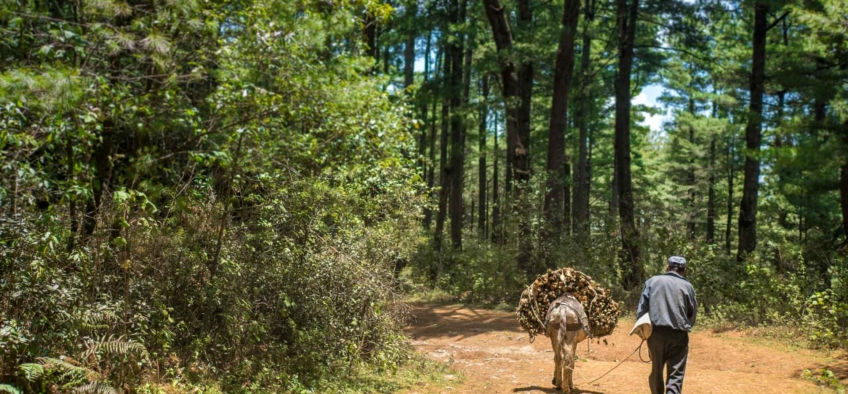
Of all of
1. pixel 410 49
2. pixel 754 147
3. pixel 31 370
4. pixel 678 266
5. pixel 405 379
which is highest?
pixel 410 49

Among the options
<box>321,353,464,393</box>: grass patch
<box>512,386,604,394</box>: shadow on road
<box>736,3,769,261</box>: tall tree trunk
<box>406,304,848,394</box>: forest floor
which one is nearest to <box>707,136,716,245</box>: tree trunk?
<box>736,3,769,261</box>: tall tree trunk

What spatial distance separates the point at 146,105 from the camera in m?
8.14

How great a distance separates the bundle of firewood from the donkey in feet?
1.42

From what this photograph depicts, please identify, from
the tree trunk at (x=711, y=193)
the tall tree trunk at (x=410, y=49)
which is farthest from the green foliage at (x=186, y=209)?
the tree trunk at (x=711, y=193)

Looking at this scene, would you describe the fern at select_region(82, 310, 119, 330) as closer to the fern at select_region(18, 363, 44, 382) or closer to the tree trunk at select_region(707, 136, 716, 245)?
the fern at select_region(18, 363, 44, 382)

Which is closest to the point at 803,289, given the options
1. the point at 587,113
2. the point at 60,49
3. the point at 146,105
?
the point at 146,105

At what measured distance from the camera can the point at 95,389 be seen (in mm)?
6121

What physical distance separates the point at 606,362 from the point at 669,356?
13.4 feet

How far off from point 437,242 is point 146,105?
15016 millimetres

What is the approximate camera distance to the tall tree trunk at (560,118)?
18.1m

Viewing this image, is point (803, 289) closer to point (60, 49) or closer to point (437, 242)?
point (437, 242)

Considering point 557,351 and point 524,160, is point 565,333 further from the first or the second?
point 524,160

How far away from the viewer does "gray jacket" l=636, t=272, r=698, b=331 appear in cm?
718

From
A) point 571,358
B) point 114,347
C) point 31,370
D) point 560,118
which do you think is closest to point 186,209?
point 114,347
